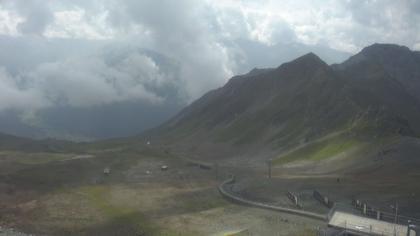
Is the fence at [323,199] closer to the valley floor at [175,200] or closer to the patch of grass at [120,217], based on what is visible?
the valley floor at [175,200]

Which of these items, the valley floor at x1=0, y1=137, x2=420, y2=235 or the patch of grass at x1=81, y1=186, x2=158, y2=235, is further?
the patch of grass at x1=81, y1=186, x2=158, y2=235

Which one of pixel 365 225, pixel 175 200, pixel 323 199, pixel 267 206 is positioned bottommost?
pixel 267 206

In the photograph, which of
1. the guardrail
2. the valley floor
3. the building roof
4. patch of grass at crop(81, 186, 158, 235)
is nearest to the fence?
the valley floor

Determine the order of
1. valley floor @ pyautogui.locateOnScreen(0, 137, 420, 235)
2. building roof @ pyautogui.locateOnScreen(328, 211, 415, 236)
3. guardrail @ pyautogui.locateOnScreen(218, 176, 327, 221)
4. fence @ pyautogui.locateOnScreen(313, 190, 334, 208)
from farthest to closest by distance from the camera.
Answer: fence @ pyautogui.locateOnScreen(313, 190, 334, 208) → guardrail @ pyautogui.locateOnScreen(218, 176, 327, 221) → valley floor @ pyautogui.locateOnScreen(0, 137, 420, 235) → building roof @ pyautogui.locateOnScreen(328, 211, 415, 236)

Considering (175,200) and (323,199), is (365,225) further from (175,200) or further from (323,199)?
(175,200)

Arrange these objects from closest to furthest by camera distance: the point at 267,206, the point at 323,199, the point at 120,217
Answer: the point at 120,217 → the point at 267,206 → the point at 323,199

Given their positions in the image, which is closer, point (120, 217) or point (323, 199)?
point (120, 217)

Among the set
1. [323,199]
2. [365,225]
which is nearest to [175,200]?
[323,199]

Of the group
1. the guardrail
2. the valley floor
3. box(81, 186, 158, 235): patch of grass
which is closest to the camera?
the valley floor

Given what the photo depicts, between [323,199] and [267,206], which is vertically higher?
[323,199]

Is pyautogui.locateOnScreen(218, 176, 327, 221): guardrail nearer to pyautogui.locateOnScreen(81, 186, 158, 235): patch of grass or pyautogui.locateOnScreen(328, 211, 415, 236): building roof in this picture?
pyautogui.locateOnScreen(81, 186, 158, 235): patch of grass
